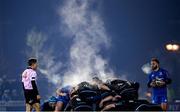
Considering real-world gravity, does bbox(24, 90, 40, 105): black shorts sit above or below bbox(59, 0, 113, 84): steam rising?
below

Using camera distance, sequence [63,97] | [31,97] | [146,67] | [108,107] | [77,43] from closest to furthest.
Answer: [108,107] → [31,97] → [63,97] → [146,67] → [77,43]

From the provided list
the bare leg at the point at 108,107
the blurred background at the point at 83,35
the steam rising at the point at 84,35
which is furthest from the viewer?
the steam rising at the point at 84,35

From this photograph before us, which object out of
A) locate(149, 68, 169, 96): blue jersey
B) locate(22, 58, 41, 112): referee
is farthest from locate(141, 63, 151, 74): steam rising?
locate(22, 58, 41, 112): referee

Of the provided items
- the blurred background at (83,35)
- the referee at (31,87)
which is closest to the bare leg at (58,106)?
the referee at (31,87)

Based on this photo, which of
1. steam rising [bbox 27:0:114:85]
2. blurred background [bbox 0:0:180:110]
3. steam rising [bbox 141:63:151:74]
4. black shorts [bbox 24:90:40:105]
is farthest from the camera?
steam rising [bbox 27:0:114:85]

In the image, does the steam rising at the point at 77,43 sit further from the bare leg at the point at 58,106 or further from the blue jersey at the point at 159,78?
the bare leg at the point at 58,106

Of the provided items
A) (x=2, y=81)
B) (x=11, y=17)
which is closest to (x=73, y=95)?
(x=2, y=81)

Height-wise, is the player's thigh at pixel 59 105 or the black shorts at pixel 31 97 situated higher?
the black shorts at pixel 31 97

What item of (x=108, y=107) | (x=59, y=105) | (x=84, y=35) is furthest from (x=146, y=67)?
(x=108, y=107)

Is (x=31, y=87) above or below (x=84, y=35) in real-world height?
below

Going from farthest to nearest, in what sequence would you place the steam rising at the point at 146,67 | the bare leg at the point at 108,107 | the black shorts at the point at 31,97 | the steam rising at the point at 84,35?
the steam rising at the point at 84,35 → the steam rising at the point at 146,67 → the black shorts at the point at 31,97 → the bare leg at the point at 108,107

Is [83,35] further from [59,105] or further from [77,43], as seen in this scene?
[59,105]

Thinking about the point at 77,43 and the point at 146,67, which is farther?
the point at 77,43

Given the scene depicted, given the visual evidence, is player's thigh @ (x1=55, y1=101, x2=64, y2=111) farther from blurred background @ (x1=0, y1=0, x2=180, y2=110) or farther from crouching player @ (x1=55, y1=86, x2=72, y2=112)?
blurred background @ (x1=0, y1=0, x2=180, y2=110)
